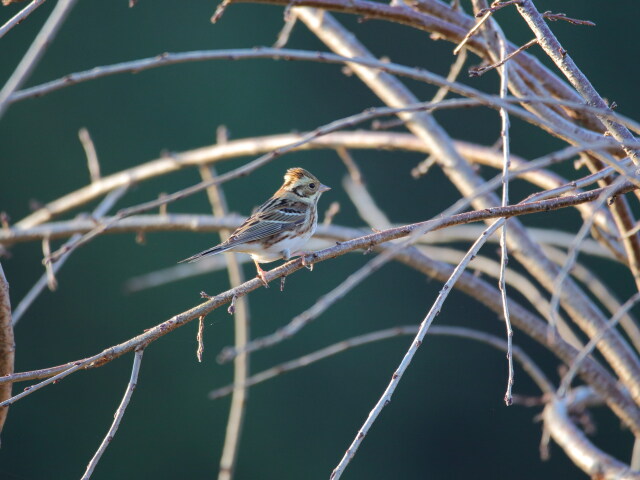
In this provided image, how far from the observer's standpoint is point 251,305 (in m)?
11.7

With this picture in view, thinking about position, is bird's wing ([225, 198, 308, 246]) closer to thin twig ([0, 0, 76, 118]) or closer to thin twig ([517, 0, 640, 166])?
thin twig ([517, 0, 640, 166])

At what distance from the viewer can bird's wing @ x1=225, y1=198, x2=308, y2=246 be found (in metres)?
3.83

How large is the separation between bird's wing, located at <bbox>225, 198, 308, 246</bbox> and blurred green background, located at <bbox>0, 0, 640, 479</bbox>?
630cm

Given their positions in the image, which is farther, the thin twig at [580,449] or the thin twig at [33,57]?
the thin twig at [580,449]

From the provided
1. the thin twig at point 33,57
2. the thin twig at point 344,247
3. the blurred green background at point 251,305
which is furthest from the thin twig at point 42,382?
the blurred green background at point 251,305

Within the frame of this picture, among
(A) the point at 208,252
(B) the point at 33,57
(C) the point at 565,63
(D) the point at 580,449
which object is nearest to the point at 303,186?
(A) the point at 208,252

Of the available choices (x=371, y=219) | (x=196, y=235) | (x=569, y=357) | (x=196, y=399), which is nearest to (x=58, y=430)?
(x=196, y=399)

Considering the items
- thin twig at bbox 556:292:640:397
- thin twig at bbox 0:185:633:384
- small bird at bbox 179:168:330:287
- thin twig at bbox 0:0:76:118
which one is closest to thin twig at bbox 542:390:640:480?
thin twig at bbox 556:292:640:397

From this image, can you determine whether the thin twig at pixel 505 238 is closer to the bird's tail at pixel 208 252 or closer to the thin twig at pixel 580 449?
the thin twig at pixel 580 449

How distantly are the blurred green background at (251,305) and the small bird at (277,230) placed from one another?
6.23 meters

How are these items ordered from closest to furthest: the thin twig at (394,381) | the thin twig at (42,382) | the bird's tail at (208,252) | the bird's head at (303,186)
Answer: the thin twig at (394,381) → the thin twig at (42,382) → the bird's tail at (208,252) → the bird's head at (303,186)

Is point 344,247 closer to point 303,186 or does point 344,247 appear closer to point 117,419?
point 117,419

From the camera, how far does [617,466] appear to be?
3.00 meters

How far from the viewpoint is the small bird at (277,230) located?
3.84 m
